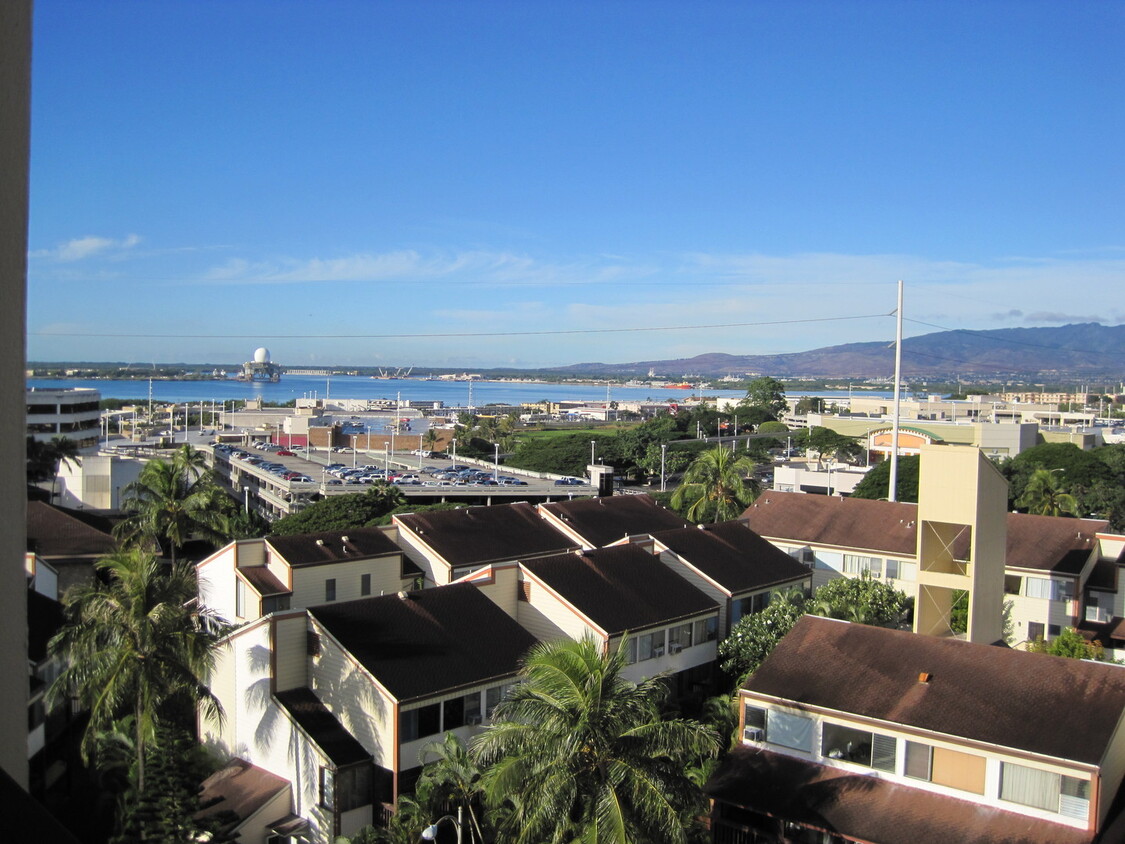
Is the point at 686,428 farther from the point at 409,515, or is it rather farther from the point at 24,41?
the point at 24,41

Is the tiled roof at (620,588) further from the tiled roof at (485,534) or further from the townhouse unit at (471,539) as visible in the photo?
the tiled roof at (485,534)

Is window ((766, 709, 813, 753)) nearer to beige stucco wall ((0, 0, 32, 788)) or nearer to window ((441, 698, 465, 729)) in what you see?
window ((441, 698, 465, 729))

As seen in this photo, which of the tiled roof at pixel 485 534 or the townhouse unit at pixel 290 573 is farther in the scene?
the tiled roof at pixel 485 534

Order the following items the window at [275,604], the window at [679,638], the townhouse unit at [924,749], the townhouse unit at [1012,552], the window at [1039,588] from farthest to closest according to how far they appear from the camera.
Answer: the townhouse unit at [1012,552]
the window at [1039,588]
the window at [275,604]
the window at [679,638]
the townhouse unit at [924,749]

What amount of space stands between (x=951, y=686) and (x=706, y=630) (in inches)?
312

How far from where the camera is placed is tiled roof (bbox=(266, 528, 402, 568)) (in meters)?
22.7

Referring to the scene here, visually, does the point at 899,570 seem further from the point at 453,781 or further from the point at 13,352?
the point at 13,352

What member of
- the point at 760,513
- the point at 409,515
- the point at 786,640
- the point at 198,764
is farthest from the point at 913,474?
the point at 198,764

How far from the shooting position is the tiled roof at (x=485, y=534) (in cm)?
2575

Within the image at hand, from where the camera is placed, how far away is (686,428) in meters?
102

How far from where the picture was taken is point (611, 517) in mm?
31062

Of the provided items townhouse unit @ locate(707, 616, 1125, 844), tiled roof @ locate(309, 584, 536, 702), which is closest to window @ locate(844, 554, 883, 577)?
townhouse unit @ locate(707, 616, 1125, 844)

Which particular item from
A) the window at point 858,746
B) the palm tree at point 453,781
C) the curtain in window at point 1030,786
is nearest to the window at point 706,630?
the window at point 858,746

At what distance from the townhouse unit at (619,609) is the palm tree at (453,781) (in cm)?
558
